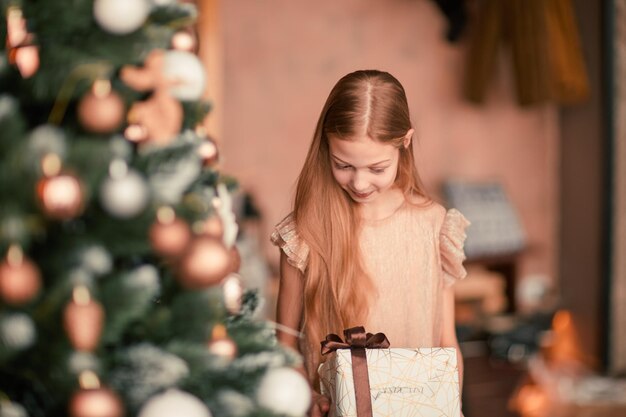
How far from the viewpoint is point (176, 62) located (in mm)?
773

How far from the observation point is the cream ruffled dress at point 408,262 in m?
1.20

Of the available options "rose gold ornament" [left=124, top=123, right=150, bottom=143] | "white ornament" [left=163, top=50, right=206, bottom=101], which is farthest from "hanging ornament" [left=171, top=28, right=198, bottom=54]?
"rose gold ornament" [left=124, top=123, right=150, bottom=143]

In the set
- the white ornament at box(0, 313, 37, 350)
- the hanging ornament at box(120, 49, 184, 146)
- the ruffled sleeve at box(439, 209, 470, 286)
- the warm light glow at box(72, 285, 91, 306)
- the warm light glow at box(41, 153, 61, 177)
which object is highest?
the hanging ornament at box(120, 49, 184, 146)

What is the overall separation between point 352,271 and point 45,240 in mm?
580

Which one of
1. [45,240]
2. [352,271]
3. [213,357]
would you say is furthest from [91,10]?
[352,271]

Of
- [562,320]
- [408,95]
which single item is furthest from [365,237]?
[562,320]

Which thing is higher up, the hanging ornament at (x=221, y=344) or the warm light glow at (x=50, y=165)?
the warm light glow at (x=50, y=165)

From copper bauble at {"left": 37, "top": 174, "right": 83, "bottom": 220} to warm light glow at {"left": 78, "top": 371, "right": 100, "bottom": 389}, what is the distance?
0.49 ft

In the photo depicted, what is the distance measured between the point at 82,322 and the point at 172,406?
4.6 inches

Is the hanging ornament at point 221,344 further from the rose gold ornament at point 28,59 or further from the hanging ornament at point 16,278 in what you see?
the rose gold ornament at point 28,59

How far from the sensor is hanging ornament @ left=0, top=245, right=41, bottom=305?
63 cm

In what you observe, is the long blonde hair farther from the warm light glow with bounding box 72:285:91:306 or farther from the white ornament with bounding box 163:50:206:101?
the warm light glow with bounding box 72:285:91:306

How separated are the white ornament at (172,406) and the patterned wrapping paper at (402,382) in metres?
0.38

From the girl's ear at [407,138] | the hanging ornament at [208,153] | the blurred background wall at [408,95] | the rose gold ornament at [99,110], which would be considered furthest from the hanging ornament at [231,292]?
the blurred background wall at [408,95]
